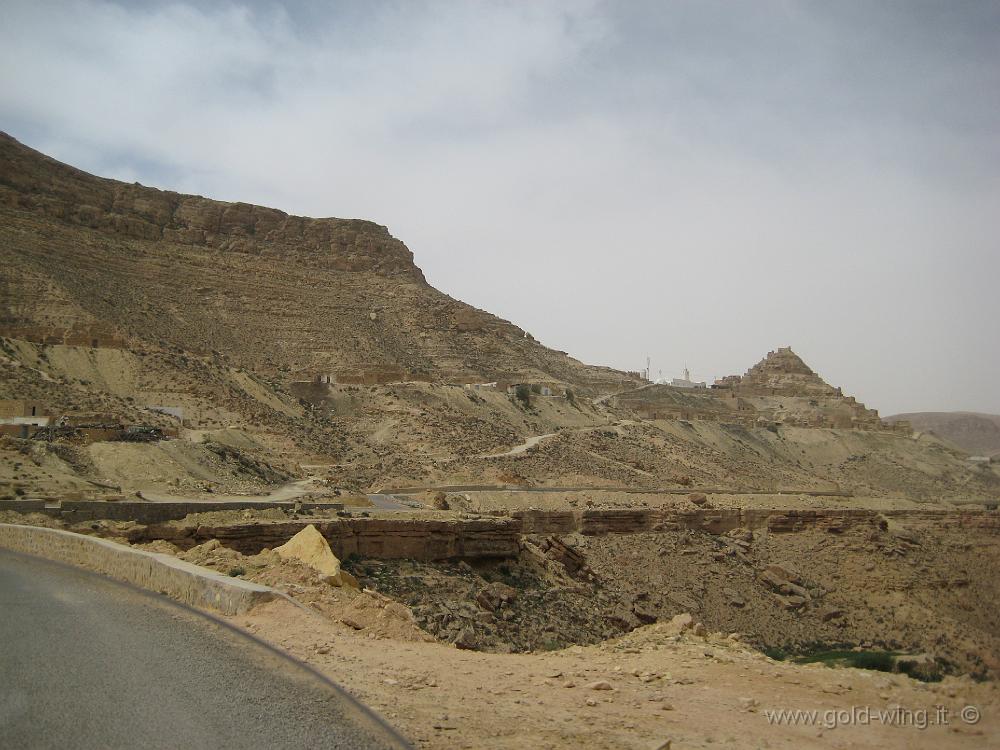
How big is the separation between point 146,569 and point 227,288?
2432 inches

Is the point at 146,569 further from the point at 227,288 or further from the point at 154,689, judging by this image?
the point at 227,288

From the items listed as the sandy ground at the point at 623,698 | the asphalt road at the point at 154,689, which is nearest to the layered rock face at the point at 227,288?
the asphalt road at the point at 154,689

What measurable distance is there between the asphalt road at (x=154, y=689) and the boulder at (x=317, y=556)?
537cm

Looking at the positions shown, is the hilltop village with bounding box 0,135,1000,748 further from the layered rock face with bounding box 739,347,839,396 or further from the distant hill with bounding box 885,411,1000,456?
the distant hill with bounding box 885,411,1000,456

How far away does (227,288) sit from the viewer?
231ft

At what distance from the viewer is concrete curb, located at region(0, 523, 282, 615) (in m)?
10.5

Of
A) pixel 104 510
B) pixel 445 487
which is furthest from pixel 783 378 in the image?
pixel 104 510

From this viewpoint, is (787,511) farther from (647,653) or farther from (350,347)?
(350,347)

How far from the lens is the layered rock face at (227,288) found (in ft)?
183

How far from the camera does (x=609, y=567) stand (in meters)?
27.5

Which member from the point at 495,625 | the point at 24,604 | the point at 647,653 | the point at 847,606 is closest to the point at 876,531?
the point at 847,606

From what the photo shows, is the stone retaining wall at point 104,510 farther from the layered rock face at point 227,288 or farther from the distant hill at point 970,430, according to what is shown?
the distant hill at point 970,430

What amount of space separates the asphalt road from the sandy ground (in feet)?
2.14

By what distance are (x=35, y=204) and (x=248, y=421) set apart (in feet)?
107
